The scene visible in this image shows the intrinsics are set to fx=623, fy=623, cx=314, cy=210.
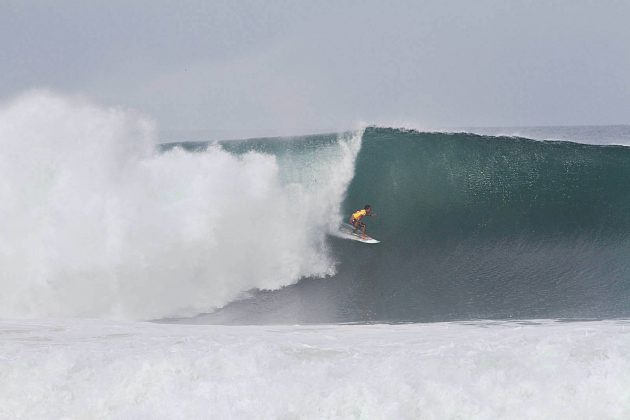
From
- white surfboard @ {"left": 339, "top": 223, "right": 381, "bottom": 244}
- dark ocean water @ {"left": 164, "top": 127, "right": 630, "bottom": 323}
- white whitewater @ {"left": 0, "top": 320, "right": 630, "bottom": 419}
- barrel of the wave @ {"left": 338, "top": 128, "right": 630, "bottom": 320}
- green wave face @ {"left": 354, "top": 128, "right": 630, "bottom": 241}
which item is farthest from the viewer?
green wave face @ {"left": 354, "top": 128, "right": 630, "bottom": 241}

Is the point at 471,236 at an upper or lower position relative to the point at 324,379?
upper

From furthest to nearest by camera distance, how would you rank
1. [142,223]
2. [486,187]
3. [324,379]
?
[486,187] → [142,223] → [324,379]

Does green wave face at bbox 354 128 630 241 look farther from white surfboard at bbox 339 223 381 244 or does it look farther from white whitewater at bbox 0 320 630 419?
white whitewater at bbox 0 320 630 419

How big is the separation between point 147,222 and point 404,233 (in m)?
4.89

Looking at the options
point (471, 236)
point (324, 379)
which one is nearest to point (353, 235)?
point (471, 236)

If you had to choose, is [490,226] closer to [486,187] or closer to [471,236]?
[471,236]

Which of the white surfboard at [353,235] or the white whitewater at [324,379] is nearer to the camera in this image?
the white whitewater at [324,379]

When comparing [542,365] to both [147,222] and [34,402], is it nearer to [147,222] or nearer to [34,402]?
[34,402]

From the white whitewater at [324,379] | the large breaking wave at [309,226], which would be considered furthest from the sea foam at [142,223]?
the white whitewater at [324,379]

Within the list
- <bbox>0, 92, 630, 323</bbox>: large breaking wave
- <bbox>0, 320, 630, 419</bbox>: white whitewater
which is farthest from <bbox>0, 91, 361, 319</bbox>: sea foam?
<bbox>0, 320, 630, 419</bbox>: white whitewater

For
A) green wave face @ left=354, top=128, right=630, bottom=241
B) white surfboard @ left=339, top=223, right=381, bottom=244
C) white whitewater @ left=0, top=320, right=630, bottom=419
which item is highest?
green wave face @ left=354, top=128, right=630, bottom=241

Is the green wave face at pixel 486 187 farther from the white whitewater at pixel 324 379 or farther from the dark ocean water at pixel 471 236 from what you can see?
the white whitewater at pixel 324 379

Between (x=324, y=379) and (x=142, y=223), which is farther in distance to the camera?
(x=142, y=223)

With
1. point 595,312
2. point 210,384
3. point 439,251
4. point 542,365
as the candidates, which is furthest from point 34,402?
point 439,251
